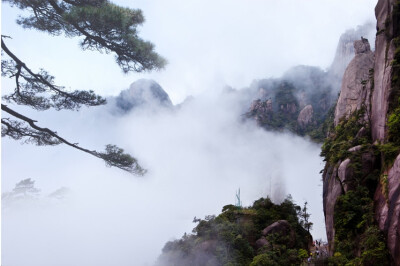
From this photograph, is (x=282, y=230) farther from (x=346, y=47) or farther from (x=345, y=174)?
(x=346, y=47)

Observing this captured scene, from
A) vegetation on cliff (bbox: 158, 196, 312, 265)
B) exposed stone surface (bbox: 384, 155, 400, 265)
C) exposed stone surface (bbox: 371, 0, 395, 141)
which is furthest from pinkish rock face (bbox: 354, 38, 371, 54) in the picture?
exposed stone surface (bbox: 384, 155, 400, 265)

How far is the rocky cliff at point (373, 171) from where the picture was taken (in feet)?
40.3

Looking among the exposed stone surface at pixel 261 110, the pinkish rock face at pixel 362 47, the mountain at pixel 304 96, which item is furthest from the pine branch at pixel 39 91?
the exposed stone surface at pixel 261 110

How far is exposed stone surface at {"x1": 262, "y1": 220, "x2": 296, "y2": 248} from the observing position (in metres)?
23.1

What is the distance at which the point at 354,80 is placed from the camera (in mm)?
28219

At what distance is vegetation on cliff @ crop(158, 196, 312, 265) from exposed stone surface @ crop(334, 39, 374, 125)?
35.0ft

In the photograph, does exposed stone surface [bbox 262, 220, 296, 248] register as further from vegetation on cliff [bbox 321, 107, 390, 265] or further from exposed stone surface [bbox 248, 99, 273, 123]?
exposed stone surface [bbox 248, 99, 273, 123]

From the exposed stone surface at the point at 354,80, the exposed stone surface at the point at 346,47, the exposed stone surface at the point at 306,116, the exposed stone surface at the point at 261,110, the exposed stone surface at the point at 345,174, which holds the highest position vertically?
the exposed stone surface at the point at 346,47

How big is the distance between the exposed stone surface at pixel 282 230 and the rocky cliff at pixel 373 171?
5.29 meters

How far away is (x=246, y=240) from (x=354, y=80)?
63.1 ft

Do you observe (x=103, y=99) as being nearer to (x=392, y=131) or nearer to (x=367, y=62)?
(x=392, y=131)

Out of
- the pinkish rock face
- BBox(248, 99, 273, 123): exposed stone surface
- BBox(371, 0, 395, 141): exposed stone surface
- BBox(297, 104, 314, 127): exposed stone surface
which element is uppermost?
BBox(248, 99, 273, 123): exposed stone surface

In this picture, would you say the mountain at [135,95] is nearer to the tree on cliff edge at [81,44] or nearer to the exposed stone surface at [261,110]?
the tree on cliff edge at [81,44]

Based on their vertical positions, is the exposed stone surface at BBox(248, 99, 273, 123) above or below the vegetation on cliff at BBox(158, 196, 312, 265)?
above
